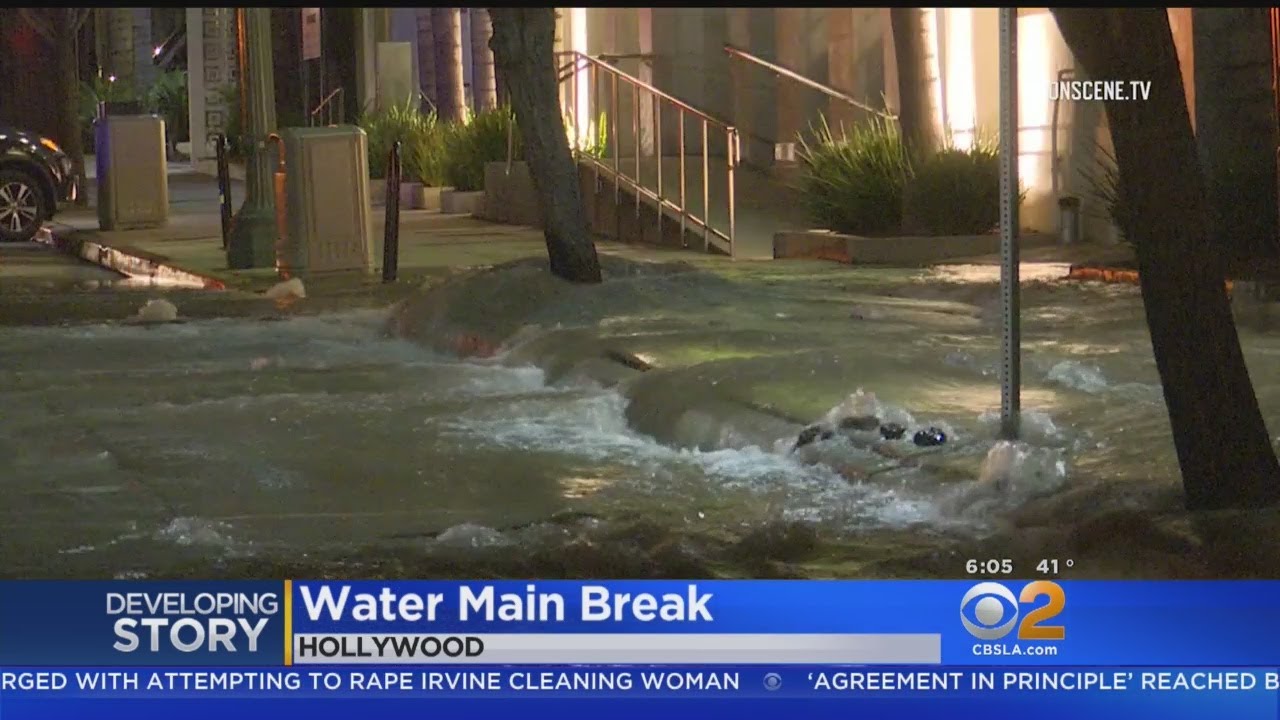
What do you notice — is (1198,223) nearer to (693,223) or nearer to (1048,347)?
(1048,347)

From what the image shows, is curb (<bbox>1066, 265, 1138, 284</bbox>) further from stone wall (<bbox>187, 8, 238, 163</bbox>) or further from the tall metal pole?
stone wall (<bbox>187, 8, 238, 163</bbox>)

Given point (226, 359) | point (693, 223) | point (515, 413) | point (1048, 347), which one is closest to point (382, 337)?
point (226, 359)

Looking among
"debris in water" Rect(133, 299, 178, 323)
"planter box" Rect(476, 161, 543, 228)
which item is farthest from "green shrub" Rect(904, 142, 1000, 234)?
"debris in water" Rect(133, 299, 178, 323)

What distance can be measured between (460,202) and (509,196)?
1.80 metres

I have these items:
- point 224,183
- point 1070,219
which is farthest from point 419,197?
point 1070,219

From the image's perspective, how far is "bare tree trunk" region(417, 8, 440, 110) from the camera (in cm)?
→ 3084

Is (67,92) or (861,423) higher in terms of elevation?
(67,92)

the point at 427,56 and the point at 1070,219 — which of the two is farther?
the point at 427,56

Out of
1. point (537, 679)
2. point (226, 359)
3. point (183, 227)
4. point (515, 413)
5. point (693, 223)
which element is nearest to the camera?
point (537, 679)

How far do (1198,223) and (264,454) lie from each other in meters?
4.11

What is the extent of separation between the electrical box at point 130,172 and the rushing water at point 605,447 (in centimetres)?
956

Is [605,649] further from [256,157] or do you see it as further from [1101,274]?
[256,157]

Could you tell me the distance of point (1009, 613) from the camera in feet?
16.9

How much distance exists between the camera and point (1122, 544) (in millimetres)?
6234
